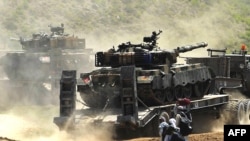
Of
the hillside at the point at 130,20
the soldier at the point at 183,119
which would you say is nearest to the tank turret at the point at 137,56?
the soldier at the point at 183,119

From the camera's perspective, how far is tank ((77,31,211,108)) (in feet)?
51.0

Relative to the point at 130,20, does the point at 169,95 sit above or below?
below

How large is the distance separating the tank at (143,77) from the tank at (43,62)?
374 inches

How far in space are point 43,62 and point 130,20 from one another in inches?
955

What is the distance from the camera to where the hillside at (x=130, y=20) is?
4597 centimetres

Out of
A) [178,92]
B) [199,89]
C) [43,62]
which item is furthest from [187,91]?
[43,62]

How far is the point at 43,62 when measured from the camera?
2708 cm

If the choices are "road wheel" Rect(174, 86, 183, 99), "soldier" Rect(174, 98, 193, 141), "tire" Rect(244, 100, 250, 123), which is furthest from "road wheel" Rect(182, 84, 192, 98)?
"soldier" Rect(174, 98, 193, 141)

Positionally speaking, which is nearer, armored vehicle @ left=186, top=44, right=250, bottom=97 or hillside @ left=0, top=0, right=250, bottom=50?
armored vehicle @ left=186, top=44, right=250, bottom=97

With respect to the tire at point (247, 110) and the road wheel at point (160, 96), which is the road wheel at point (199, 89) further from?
the road wheel at point (160, 96)

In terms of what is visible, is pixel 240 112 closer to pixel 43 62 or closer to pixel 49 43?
pixel 43 62

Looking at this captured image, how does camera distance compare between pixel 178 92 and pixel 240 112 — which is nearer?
pixel 178 92

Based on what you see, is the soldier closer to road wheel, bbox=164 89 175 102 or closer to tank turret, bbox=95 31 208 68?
road wheel, bbox=164 89 175 102

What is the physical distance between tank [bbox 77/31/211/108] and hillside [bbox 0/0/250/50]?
25.5 m
